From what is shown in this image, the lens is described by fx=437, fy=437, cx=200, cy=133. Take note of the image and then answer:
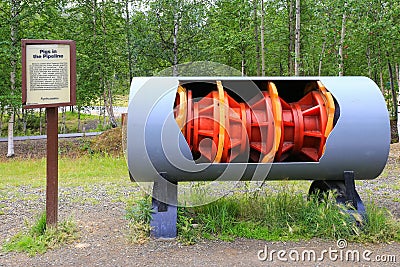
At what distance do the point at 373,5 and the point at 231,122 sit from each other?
11.0 metres

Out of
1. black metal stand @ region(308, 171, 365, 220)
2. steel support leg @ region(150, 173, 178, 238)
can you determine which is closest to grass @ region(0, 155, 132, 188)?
steel support leg @ region(150, 173, 178, 238)

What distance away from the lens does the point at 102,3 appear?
1611 cm

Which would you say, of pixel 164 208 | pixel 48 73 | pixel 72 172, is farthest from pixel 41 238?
pixel 72 172

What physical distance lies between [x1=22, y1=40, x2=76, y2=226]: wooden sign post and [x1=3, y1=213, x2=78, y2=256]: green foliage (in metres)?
0.11

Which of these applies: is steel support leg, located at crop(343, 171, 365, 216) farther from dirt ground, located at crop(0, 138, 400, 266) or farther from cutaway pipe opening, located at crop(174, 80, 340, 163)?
dirt ground, located at crop(0, 138, 400, 266)

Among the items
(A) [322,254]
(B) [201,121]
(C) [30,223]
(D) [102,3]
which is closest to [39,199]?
(C) [30,223]

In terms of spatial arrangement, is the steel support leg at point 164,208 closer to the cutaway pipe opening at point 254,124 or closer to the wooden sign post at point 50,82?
the cutaway pipe opening at point 254,124

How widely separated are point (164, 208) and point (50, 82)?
5.97ft

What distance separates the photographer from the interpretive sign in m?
4.58

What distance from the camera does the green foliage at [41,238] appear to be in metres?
4.32

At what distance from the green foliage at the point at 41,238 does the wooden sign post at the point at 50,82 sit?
4.3 inches

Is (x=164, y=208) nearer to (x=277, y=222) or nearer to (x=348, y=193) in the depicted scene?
(x=277, y=222)

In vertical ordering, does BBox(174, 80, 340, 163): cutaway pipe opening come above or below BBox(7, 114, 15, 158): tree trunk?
above

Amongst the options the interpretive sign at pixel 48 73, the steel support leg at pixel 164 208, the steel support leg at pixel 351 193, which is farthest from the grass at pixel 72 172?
the steel support leg at pixel 351 193
